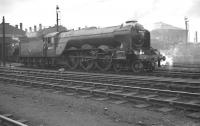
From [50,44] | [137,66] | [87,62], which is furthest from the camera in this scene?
[50,44]

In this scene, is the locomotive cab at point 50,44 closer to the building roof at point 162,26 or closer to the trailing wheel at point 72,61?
the trailing wheel at point 72,61

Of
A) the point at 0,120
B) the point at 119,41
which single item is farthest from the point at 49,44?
the point at 0,120

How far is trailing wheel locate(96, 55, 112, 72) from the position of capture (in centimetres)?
1678

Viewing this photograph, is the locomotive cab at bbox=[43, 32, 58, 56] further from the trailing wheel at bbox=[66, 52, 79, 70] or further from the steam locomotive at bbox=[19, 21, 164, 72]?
the trailing wheel at bbox=[66, 52, 79, 70]

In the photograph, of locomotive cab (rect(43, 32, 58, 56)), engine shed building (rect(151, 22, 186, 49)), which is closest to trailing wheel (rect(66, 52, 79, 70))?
locomotive cab (rect(43, 32, 58, 56))

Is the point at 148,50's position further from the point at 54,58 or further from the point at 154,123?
the point at 154,123

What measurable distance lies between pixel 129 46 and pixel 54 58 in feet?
25.8

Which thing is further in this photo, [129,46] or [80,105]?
[129,46]

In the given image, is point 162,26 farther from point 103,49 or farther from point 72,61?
point 103,49

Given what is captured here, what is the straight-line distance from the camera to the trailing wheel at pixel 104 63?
16.8m

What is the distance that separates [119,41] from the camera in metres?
16.5

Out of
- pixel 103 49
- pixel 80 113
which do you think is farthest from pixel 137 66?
pixel 80 113

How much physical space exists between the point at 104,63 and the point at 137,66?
2.58 metres

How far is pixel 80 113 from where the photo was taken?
660cm
